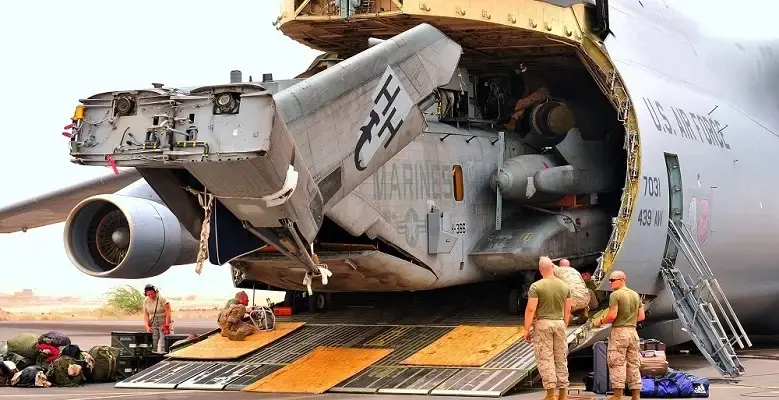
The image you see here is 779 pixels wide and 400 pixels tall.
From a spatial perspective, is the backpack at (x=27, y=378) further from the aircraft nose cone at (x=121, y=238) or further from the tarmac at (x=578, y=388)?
the aircraft nose cone at (x=121, y=238)

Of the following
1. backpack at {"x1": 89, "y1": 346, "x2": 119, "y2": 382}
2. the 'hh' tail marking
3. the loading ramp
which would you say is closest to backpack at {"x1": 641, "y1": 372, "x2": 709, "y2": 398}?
the loading ramp

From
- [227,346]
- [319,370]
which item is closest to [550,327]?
[319,370]

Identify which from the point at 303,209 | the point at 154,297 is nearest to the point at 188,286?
the point at 154,297

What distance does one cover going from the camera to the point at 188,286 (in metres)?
82.1

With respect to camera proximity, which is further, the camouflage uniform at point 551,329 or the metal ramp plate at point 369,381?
the metal ramp plate at point 369,381

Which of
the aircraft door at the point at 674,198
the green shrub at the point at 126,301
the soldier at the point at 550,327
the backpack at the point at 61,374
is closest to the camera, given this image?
the soldier at the point at 550,327

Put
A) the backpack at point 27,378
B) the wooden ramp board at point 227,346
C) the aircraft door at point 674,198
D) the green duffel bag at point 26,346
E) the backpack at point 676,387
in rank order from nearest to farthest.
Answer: the backpack at point 676,387 → the backpack at point 27,378 → the wooden ramp board at point 227,346 → the green duffel bag at point 26,346 → the aircraft door at point 674,198

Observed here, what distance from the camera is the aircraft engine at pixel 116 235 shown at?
54.2 feet

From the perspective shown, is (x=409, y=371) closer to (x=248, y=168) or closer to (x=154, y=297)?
(x=248, y=168)

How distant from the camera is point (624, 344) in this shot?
13078 mm

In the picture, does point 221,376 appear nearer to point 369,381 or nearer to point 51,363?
point 369,381

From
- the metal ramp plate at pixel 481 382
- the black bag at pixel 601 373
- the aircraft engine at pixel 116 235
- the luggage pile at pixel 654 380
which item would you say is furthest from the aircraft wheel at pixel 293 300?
the black bag at pixel 601 373

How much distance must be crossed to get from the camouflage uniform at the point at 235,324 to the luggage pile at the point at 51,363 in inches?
57.0

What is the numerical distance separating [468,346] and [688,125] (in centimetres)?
543
